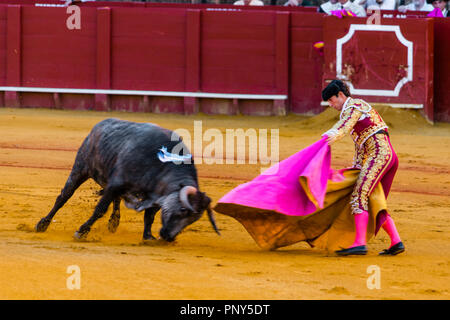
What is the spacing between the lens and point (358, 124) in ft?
15.0

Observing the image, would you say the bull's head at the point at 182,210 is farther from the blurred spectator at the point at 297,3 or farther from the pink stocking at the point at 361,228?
the blurred spectator at the point at 297,3

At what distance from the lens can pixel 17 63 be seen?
11.3 meters

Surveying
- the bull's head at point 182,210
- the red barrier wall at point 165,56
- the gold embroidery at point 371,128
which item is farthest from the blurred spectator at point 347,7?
the bull's head at point 182,210

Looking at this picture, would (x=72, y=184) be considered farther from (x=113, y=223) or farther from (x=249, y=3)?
(x=249, y=3)

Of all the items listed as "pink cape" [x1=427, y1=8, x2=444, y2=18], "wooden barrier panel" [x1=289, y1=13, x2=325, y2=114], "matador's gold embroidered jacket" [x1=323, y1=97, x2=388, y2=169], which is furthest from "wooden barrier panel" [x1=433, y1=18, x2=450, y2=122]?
"matador's gold embroidered jacket" [x1=323, y1=97, x2=388, y2=169]

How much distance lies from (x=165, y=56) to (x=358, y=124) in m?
6.96

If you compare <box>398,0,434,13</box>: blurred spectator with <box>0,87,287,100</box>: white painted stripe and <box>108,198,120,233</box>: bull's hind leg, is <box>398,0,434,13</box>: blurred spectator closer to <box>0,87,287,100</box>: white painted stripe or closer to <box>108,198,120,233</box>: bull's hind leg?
<box>0,87,287,100</box>: white painted stripe

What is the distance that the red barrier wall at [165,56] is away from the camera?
11078mm

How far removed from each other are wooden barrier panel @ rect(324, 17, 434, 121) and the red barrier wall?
73cm

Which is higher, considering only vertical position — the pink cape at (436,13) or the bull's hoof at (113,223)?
the pink cape at (436,13)
